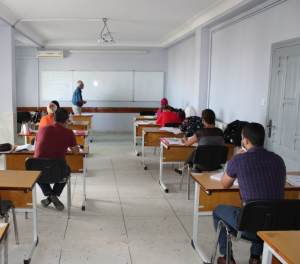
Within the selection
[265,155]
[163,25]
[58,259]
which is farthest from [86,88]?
[265,155]

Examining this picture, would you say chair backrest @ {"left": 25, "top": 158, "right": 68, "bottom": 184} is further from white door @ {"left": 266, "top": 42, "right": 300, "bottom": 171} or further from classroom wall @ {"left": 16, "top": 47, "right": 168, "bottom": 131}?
classroom wall @ {"left": 16, "top": 47, "right": 168, "bottom": 131}

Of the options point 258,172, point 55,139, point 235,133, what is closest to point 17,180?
point 55,139

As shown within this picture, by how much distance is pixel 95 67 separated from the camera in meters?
9.91

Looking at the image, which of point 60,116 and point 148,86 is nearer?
point 60,116

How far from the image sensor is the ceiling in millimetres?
5121

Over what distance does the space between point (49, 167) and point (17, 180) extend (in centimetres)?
63

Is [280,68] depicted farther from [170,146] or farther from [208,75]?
[208,75]

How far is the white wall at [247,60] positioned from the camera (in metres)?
3.89

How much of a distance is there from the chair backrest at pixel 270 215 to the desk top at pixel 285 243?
0.86ft

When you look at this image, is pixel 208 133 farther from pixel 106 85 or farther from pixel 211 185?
pixel 106 85

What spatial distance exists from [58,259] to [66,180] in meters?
0.94

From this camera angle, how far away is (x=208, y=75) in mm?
6484

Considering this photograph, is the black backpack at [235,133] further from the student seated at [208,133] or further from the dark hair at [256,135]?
the dark hair at [256,135]

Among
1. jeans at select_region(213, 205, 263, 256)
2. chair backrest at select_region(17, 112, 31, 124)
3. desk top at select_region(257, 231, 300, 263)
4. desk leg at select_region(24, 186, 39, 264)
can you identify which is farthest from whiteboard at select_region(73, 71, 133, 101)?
desk top at select_region(257, 231, 300, 263)
